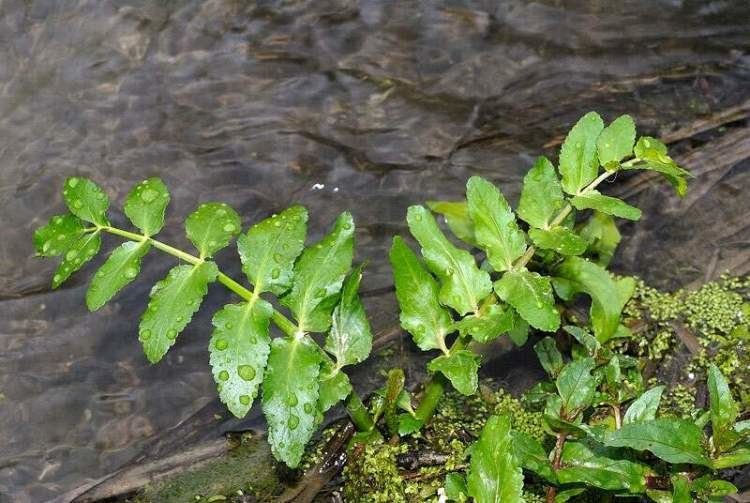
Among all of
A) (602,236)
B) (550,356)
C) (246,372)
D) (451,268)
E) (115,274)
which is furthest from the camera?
(602,236)

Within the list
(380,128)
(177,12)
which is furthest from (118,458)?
(177,12)

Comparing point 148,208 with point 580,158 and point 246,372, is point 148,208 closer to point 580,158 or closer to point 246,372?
point 246,372

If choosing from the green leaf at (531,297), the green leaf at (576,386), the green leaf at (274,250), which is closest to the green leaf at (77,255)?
the green leaf at (274,250)

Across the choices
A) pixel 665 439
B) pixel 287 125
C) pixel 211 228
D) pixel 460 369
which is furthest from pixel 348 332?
pixel 287 125

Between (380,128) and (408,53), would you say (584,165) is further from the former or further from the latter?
(408,53)

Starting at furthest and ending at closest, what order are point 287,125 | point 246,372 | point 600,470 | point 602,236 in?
1. point 287,125
2. point 602,236
3. point 600,470
4. point 246,372

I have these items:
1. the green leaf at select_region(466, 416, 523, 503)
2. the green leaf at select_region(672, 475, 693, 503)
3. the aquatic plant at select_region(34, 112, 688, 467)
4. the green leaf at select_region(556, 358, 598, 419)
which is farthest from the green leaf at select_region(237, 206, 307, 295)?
the green leaf at select_region(672, 475, 693, 503)

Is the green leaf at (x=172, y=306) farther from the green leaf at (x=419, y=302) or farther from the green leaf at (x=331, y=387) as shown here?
the green leaf at (x=419, y=302)
